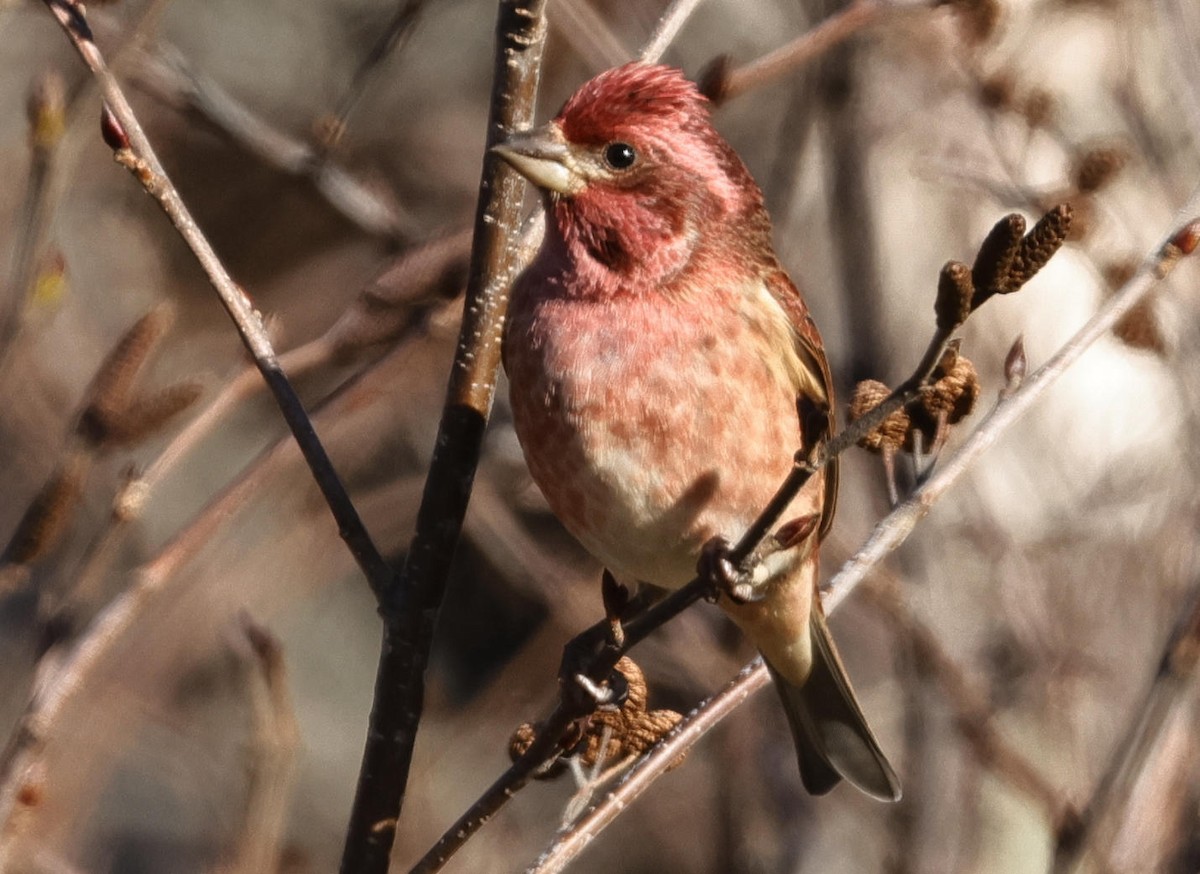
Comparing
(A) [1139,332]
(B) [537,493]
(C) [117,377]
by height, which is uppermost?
(C) [117,377]

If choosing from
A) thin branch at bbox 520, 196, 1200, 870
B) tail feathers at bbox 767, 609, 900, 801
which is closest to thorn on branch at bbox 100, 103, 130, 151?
thin branch at bbox 520, 196, 1200, 870

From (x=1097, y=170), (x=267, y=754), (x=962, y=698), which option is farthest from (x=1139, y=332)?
(x=267, y=754)

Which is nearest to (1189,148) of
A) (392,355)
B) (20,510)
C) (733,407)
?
(733,407)

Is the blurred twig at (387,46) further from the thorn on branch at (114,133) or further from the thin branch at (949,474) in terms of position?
the thin branch at (949,474)

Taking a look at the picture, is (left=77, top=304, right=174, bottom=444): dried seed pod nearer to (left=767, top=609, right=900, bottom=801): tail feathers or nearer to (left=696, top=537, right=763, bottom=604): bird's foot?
(left=696, top=537, right=763, bottom=604): bird's foot

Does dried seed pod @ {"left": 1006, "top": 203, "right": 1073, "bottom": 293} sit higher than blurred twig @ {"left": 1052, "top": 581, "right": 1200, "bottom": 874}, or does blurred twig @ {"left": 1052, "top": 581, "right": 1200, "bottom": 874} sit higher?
dried seed pod @ {"left": 1006, "top": 203, "right": 1073, "bottom": 293}

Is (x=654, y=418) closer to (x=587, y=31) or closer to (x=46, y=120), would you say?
(x=46, y=120)
